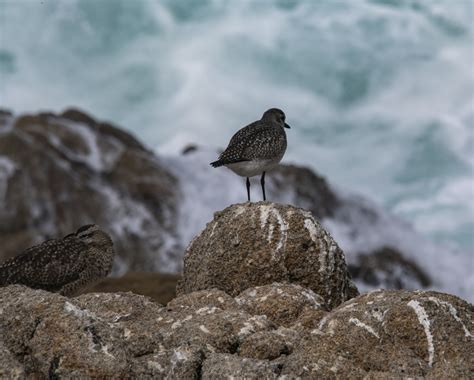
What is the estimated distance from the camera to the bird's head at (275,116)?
63.4ft

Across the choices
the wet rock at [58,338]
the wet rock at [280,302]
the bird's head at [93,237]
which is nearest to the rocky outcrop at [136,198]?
the bird's head at [93,237]

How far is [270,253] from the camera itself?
14773mm

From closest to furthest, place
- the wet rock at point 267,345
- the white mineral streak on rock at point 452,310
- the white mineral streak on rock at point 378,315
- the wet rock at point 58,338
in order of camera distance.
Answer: the wet rock at point 58,338 < the wet rock at point 267,345 < the white mineral streak on rock at point 378,315 < the white mineral streak on rock at point 452,310

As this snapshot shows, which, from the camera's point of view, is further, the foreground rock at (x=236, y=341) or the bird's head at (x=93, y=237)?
the bird's head at (x=93, y=237)

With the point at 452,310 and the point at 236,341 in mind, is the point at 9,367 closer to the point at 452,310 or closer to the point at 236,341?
the point at 236,341

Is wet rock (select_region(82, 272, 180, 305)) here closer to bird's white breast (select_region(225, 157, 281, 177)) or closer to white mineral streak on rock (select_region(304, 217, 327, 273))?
bird's white breast (select_region(225, 157, 281, 177))

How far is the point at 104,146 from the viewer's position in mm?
62938

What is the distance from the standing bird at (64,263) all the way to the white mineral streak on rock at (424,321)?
21.2 ft

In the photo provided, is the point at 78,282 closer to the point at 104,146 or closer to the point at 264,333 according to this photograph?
the point at 264,333

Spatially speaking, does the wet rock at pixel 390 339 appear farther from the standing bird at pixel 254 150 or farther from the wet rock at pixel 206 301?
the standing bird at pixel 254 150

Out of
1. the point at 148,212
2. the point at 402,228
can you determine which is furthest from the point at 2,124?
the point at 402,228

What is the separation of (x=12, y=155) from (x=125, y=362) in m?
48.4

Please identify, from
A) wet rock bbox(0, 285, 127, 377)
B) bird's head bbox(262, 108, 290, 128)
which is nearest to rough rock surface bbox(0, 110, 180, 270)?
bird's head bbox(262, 108, 290, 128)

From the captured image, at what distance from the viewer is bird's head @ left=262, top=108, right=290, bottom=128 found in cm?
1931
